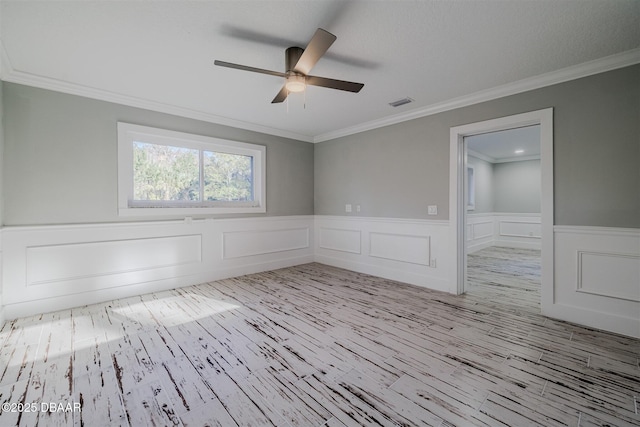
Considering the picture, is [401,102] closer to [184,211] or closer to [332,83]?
[332,83]

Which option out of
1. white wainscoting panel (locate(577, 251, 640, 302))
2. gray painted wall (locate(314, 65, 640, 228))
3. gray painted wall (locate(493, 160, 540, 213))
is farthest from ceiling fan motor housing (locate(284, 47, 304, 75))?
gray painted wall (locate(493, 160, 540, 213))

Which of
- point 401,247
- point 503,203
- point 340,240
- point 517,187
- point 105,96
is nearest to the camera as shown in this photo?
point 105,96

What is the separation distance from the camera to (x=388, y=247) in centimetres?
440

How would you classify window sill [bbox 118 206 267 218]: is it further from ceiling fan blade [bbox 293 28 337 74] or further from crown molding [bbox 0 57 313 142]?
ceiling fan blade [bbox 293 28 337 74]

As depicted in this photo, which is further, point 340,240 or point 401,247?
point 340,240

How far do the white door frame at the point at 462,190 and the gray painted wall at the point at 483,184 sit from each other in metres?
3.84

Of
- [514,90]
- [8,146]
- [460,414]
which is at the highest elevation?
[514,90]

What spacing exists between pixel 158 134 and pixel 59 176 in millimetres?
1185

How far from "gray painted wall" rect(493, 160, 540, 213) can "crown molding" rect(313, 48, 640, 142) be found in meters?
5.48

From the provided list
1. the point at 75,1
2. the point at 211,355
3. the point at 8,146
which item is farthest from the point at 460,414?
the point at 8,146

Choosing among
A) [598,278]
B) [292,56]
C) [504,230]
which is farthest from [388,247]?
[504,230]

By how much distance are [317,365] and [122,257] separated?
2940mm

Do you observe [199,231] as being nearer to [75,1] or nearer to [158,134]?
[158,134]

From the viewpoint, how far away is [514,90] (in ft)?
10.2
